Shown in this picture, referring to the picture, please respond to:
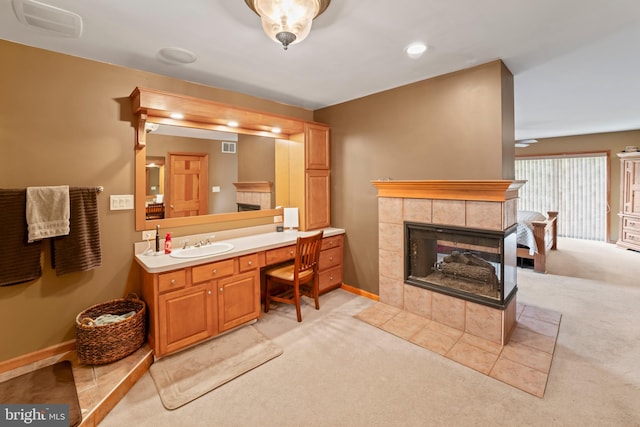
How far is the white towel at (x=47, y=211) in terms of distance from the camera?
2.09 metres

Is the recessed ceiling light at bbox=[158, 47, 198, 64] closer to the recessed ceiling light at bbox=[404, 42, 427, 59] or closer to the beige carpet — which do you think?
the recessed ceiling light at bbox=[404, 42, 427, 59]

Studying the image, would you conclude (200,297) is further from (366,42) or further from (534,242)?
(534,242)

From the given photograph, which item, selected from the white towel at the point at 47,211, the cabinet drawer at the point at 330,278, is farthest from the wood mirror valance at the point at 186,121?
the cabinet drawer at the point at 330,278

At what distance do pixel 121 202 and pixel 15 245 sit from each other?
72 centimetres

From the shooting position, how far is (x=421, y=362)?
7.61 ft

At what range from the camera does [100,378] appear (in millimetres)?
1978

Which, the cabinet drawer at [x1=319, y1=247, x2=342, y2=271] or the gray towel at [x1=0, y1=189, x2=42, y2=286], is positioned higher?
the gray towel at [x1=0, y1=189, x2=42, y2=286]

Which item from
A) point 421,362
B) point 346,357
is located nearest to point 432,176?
point 421,362

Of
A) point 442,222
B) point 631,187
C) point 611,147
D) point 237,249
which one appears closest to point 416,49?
point 442,222

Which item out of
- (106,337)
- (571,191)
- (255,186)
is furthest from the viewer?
(571,191)

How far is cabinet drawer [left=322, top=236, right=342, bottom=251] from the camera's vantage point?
3.64 meters

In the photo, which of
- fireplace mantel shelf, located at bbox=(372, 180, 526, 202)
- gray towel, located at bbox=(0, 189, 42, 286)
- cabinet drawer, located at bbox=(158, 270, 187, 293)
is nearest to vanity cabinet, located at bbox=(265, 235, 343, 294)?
fireplace mantel shelf, located at bbox=(372, 180, 526, 202)

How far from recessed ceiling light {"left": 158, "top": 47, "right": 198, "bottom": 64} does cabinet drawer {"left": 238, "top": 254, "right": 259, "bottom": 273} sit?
1.80 m

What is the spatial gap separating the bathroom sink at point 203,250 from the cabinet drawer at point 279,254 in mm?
398
